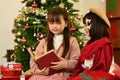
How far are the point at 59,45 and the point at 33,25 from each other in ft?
2.96

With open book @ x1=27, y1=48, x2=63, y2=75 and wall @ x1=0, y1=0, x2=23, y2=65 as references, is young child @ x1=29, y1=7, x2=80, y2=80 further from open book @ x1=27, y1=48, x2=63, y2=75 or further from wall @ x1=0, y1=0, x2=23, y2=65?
wall @ x1=0, y1=0, x2=23, y2=65

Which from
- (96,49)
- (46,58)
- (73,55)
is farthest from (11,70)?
(96,49)

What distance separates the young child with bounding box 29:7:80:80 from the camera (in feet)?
7.55

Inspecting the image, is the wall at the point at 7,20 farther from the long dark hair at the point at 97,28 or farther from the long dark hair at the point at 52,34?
the long dark hair at the point at 97,28

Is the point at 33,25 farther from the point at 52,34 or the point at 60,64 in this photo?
the point at 60,64

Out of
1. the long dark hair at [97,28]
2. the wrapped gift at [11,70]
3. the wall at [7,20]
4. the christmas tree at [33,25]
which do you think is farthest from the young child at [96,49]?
the wall at [7,20]

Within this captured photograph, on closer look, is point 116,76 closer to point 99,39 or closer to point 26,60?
point 99,39

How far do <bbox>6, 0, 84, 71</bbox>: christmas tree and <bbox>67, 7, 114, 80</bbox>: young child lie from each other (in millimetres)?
910

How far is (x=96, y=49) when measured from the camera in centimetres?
212

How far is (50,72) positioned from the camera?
2293 mm

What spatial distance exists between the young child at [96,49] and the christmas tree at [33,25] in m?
0.91

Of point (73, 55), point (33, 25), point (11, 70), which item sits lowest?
point (11, 70)

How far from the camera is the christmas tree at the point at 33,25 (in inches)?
127

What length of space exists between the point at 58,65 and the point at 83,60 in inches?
7.8
